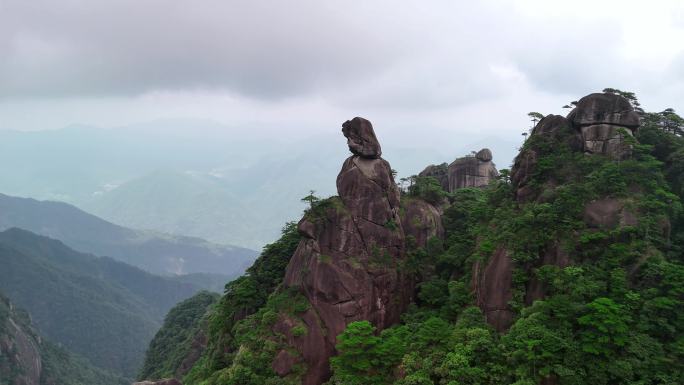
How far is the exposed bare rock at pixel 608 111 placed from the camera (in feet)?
105

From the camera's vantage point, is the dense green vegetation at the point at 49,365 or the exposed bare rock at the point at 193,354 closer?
the exposed bare rock at the point at 193,354

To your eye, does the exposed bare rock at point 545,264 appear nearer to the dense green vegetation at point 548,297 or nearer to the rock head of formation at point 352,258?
the dense green vegetation at point 548,297

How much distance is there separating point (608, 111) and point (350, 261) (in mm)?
20567

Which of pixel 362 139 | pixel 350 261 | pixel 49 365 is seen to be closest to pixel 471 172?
pixel 362 139

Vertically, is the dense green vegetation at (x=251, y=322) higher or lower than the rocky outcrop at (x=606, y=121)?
lower

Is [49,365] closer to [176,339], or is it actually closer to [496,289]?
[176,339]

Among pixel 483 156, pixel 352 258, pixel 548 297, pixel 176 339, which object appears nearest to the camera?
pixel 548 297

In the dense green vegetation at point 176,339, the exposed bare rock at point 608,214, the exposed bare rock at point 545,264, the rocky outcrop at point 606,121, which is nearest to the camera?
the exposed bare rock at point 608,214

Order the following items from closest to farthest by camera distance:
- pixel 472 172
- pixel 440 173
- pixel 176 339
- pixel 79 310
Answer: pixel 472 172 < pixel 440 173 < pixel 176 339 < pixel 79 310

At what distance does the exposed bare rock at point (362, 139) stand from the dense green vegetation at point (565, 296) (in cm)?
892

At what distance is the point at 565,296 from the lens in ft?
81.0

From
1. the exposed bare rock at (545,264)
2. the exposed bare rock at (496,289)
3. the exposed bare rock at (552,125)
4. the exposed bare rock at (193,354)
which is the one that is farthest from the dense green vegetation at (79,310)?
the exposed bare rock at (552,125)

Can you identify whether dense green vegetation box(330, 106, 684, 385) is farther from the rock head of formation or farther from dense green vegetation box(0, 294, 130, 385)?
dense green vegetation box(0, 294, 130, 385)

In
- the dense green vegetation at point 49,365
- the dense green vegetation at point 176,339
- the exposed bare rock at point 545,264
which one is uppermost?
the exposed bare rock at point 545,264
